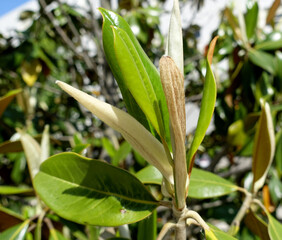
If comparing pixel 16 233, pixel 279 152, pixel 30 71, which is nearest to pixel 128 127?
pixel 16 233

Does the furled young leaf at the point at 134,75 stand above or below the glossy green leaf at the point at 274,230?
above

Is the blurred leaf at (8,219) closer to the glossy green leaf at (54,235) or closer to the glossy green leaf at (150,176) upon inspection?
the glossy green leaf at (54,235)

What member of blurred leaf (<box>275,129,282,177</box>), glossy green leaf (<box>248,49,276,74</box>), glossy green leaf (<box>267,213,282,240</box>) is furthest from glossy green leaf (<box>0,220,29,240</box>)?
glossy green leaf (<box>248,49,276,74</box>)

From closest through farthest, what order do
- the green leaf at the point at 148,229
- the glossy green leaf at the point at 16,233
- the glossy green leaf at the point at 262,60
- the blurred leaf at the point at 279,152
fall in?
the green leaf at the point at 148,229 → the glossy green leaf at the point at 16,233 → the blurred leaf at the point at 279,152 → the glossy green leaf at the point at 262,60

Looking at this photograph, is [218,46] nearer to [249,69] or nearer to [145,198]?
[249,69]

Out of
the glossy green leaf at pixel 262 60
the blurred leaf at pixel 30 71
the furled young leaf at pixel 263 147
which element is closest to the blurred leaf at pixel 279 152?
the glossy green leaf at pixel 262 60

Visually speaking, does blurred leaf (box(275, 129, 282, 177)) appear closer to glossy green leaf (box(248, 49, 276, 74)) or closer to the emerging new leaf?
glossy green leaf (box(248, 49, 276, 74))

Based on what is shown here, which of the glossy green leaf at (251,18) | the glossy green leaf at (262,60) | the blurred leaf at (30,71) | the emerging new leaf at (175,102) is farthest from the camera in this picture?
the blurred leaf at (30,71)

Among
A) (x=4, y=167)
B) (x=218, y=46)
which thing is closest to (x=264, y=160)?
(x=218, y=46)
